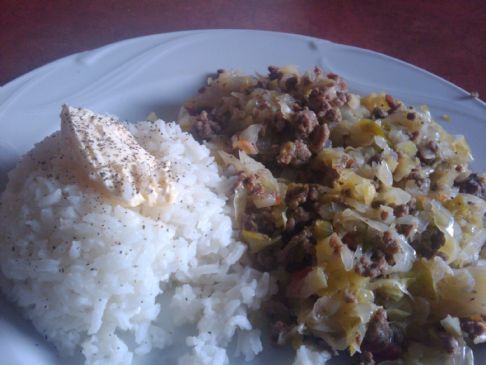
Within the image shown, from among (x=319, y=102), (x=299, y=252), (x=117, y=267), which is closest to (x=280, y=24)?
(x=319, y=102)

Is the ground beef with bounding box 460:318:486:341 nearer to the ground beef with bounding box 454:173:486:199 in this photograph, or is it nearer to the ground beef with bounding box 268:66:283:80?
the ground beef with bounding box 454:173:486:199

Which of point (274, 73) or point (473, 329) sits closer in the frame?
point (473, 329)

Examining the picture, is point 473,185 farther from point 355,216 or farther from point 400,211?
point 355,216

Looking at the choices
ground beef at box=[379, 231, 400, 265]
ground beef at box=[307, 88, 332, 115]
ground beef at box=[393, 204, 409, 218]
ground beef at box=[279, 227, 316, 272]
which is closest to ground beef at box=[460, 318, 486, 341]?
ground beef at box=[379, 231, 400, 265]

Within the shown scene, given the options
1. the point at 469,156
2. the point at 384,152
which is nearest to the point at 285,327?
the point at 384,152

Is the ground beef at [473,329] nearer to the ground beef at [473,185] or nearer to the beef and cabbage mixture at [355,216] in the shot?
the beef and cabbage mixture at [355,216]

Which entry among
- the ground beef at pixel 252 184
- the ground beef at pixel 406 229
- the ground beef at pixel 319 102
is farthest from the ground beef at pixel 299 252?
the ground beef at pixel 319 102
